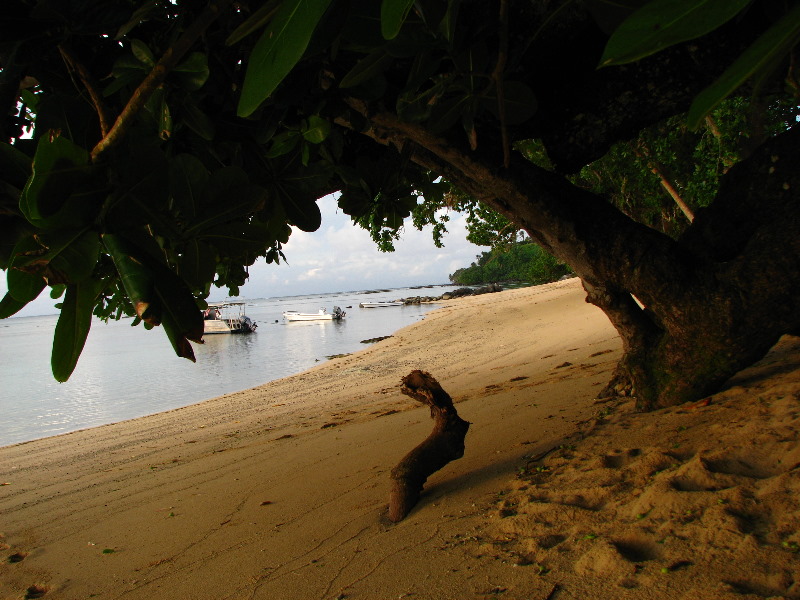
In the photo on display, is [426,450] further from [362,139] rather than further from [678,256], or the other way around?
[362,139]

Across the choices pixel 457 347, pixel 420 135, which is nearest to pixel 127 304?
pixel 420 135

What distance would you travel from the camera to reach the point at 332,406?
7797mm

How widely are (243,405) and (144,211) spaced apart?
30.8ft

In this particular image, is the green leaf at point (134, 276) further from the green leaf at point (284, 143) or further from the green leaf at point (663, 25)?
the green leaf at point (284, 143)

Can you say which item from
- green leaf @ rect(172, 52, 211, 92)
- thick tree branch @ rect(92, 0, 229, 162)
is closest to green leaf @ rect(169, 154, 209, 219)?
thick tree branch @ rect(92, 0, 229, 162)

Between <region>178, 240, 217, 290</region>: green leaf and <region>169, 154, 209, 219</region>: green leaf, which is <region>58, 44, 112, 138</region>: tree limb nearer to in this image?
<region>169, 154, 209, 219</region>: green leaf

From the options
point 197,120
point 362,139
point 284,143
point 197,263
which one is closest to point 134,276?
point 197,263

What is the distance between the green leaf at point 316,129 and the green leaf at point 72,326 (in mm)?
949

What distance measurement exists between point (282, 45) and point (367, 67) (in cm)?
70

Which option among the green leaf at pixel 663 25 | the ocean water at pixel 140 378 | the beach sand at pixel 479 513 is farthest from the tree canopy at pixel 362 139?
the ocean water at pixel 140 378

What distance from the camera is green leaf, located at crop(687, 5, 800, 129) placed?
1.38 ft

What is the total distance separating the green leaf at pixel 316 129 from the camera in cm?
172

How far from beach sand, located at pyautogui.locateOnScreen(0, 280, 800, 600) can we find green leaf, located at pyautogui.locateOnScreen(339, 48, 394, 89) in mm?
1503

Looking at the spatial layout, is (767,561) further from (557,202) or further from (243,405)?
(243,405)
